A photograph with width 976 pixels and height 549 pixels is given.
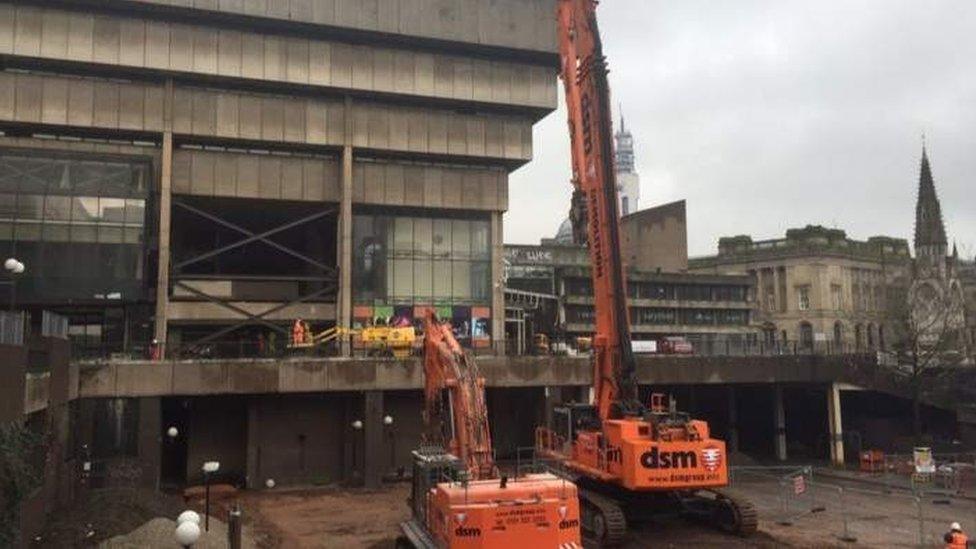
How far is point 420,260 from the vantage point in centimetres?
5728

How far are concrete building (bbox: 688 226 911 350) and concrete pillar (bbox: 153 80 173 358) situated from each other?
6512 cm

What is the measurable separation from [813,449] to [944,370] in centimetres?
997

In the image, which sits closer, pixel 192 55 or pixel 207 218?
pixel 192 55

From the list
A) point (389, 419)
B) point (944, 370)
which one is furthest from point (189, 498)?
point (944, 370)

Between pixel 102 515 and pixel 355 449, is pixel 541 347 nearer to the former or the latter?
Answer: pixel 355 449

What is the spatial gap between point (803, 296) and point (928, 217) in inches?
627

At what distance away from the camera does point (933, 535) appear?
26922mm

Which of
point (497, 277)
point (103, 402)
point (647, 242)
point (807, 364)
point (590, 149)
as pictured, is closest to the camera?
point (590, 149)

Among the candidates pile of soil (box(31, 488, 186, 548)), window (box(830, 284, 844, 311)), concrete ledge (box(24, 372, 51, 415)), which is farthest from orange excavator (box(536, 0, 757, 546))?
window (box(830, 284, 844, 311))

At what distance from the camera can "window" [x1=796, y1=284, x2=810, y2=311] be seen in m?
93.6

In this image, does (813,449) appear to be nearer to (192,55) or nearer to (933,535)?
(933,535)

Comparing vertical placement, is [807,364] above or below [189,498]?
above

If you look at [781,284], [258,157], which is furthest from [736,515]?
[781,284]

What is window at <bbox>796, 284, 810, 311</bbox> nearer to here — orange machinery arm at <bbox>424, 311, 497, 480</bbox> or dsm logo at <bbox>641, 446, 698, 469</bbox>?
orange machinery arm at <bbox>424, 311, 497, 480</bbox>
